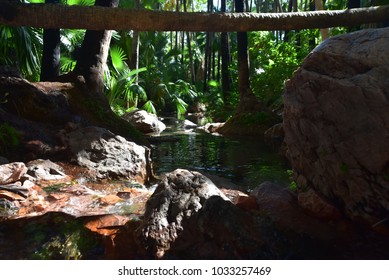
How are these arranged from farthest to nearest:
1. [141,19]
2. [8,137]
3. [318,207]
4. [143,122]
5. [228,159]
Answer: [143,122], [228,159], [8,137], [141,19], [318,207]

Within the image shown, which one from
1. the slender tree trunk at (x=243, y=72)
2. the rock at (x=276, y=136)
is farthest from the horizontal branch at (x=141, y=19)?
the slender tree trunk at (x=243, y=72)

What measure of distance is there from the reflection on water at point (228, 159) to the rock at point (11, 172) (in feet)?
7.84

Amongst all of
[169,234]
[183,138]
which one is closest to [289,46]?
[183,138]

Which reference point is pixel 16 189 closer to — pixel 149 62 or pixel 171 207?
pixel 171 207

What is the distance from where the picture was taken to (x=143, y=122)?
1112 centimetres

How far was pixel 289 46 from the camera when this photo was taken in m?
12.9

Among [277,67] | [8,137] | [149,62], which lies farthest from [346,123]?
[149,62]

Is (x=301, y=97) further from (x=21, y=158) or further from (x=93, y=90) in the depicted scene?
(x=93, y=90)

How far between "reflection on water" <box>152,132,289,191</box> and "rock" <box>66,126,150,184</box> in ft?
3.27

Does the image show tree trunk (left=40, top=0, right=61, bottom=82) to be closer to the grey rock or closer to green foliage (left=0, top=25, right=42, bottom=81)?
green foliage (left=0, top=25, right=42, bottom=81)

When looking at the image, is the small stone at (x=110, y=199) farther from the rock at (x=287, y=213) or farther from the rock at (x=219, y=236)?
the rock at (x=287, y=213)

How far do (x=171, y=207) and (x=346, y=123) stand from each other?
4.55 ft

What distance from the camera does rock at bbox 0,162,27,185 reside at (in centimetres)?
340

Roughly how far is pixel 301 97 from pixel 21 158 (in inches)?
123
